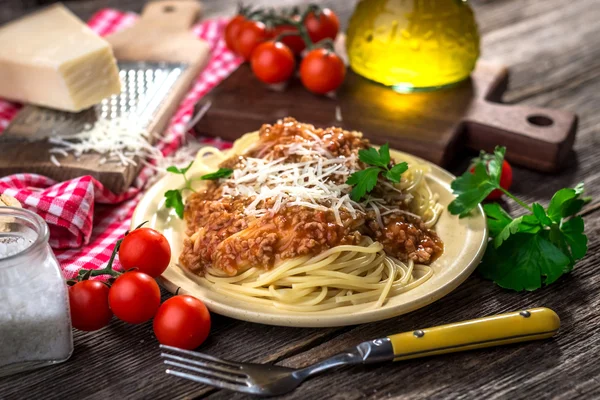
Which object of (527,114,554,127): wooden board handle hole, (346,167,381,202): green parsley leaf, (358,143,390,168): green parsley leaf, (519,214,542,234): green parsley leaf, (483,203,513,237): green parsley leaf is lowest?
(483,203,513,237): green parsley leaf

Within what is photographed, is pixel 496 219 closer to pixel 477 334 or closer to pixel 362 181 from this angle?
pixel 362 181

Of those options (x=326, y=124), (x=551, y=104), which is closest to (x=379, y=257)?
(x=326, y=124)

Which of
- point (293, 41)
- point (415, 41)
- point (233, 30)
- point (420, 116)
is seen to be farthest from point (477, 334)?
point (233, 30)

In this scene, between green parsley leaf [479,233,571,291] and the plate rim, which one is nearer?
the plate rim

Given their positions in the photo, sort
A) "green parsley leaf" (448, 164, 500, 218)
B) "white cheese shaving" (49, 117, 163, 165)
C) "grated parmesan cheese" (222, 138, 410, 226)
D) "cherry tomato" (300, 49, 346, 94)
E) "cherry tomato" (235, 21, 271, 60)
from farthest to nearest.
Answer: "cherry tomato" (235, 21, 271, 60) < "cherry tomato" (300, 49, 346, 94) < "white cheese shaving" (49, 117, 163, 165) < "green parsley leaf" (448, 164, 500, 218) < "grated parmesan cheese" (222, 138, 410, 226)

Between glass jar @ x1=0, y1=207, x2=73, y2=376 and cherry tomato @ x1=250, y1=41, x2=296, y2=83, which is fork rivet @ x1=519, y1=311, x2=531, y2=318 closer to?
glass jar @ x1=0, y1=207, x2=73, y2=376

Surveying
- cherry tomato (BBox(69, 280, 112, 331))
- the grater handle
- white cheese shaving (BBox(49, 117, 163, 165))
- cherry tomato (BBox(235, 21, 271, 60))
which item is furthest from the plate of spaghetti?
the grater handle

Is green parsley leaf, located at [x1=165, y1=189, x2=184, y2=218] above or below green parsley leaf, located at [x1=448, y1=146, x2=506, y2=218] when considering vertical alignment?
below
